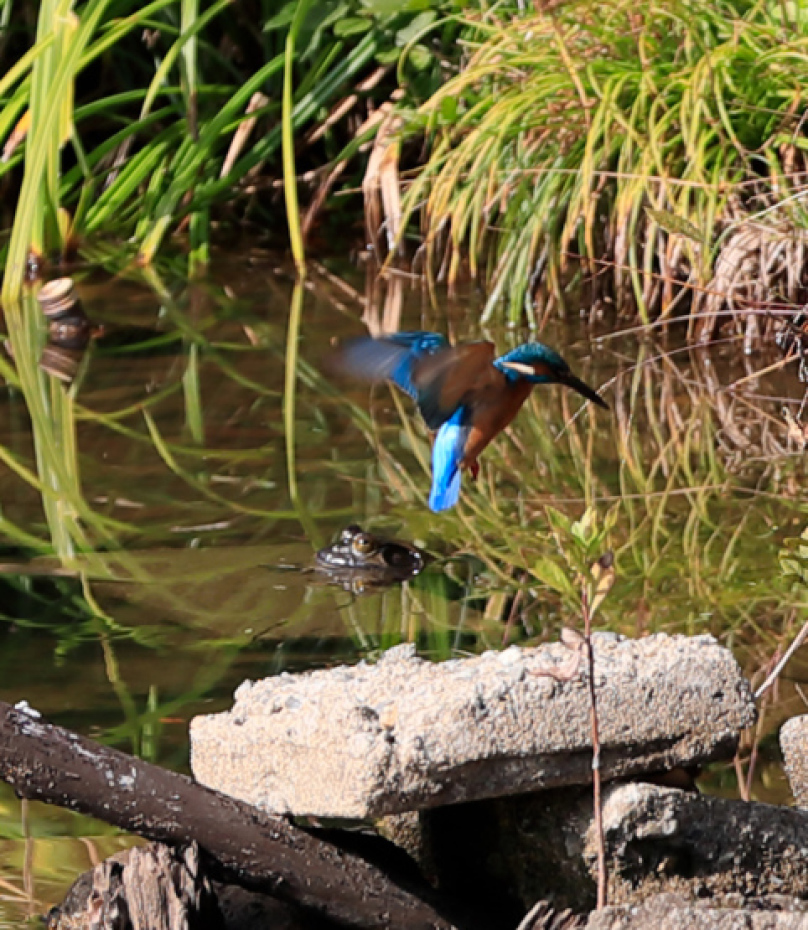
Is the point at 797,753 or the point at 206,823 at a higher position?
the point at 206,823

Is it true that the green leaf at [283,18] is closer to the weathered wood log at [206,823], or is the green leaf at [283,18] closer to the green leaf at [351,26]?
the green leaf at [351,26]

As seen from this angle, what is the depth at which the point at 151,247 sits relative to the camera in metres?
Answer: 6.71

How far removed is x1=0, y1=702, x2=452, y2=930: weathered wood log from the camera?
196cm

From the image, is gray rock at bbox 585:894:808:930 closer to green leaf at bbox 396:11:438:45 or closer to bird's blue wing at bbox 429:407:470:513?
bird's blue wing at bbox 429:407:470:513

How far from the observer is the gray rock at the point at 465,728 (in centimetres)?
201

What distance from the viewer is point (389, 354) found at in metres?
2.60

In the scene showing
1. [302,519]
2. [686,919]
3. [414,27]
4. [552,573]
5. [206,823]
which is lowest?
[302,519]

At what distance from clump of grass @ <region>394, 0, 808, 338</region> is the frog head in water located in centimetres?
171

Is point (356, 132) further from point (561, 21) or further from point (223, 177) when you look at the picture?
point (561, 21)

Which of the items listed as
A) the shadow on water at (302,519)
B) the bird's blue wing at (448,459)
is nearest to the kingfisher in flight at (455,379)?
the bird's blue wing at (448,459)

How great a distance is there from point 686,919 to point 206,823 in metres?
0.57

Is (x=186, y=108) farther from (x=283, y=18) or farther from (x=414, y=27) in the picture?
(x=414, y=27)

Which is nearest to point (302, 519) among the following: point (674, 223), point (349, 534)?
point (349, 534)

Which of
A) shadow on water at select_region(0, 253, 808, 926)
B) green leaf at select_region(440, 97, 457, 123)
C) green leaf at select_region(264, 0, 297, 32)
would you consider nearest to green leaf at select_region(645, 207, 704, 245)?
shadow on water at select_region(0, 253, 808, 926)
